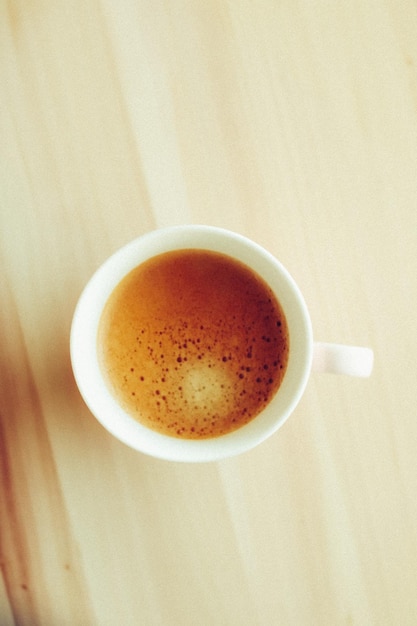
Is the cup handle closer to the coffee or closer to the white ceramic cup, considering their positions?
the white ceramic cup

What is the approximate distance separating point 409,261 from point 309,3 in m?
0.32

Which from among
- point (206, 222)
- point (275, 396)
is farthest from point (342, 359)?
point (206, 222)

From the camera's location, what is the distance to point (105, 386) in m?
0.64

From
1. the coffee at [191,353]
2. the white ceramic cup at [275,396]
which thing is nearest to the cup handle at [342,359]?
the white ceramic cup at [275,396]

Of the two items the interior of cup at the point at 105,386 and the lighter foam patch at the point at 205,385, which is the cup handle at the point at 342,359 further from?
the lighter foam patch at the point at 205,385

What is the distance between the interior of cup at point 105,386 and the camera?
1.88 ft

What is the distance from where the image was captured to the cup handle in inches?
22.6

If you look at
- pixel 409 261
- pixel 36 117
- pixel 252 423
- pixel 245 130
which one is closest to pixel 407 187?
pixel 409 261

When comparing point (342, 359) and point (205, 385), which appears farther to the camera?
point (205, 385)

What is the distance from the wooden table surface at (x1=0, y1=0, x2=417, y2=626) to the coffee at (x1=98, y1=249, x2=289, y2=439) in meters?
Result: 0.05

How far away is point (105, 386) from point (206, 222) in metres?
0.22

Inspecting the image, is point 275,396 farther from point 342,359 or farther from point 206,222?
point 206,222

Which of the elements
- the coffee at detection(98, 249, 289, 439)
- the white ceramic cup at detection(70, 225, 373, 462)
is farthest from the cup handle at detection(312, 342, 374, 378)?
the coffee at detection(98, 249, 289, 439)

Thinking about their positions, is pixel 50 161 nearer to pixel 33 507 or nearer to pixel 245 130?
pixel 245 130
